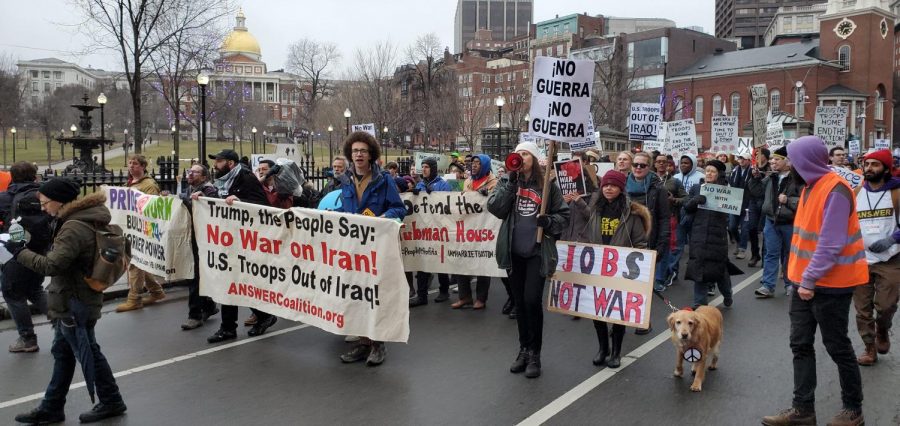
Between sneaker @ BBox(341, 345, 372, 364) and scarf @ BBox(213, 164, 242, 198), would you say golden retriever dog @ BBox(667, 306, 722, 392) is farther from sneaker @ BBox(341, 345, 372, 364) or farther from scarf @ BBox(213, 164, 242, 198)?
scarf @ BBox(213, 164, 242, 198)

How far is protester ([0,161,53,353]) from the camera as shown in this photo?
6.10 m

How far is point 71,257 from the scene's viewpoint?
14.9 feet

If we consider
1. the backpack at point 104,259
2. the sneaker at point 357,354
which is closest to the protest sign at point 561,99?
the sneaker at point 357,354

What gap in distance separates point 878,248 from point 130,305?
8.49 meters

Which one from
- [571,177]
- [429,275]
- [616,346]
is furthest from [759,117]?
[616,346]

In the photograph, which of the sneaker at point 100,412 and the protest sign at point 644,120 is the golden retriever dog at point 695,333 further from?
the protest sign at point 644,120

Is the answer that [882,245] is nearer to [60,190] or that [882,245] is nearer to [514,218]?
[514,218]

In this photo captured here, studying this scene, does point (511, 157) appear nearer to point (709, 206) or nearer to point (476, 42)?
point (709, 206)

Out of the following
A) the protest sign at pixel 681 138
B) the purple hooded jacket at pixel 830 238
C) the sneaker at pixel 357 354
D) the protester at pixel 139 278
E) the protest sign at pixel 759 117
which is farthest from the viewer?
the protest sign at pixel 759 117

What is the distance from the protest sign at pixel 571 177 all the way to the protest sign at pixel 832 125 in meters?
9.79

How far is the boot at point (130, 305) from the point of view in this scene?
8.49 m

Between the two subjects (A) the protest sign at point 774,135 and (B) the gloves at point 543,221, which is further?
(A) the protest sign at point 774,135

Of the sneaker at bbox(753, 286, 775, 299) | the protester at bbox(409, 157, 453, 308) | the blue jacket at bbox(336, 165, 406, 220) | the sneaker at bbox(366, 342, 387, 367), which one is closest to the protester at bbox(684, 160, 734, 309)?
the sneaker at bbox(753, 286, 775, 299)

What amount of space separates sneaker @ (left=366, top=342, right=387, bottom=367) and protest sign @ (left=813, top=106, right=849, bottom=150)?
43.1 ft
